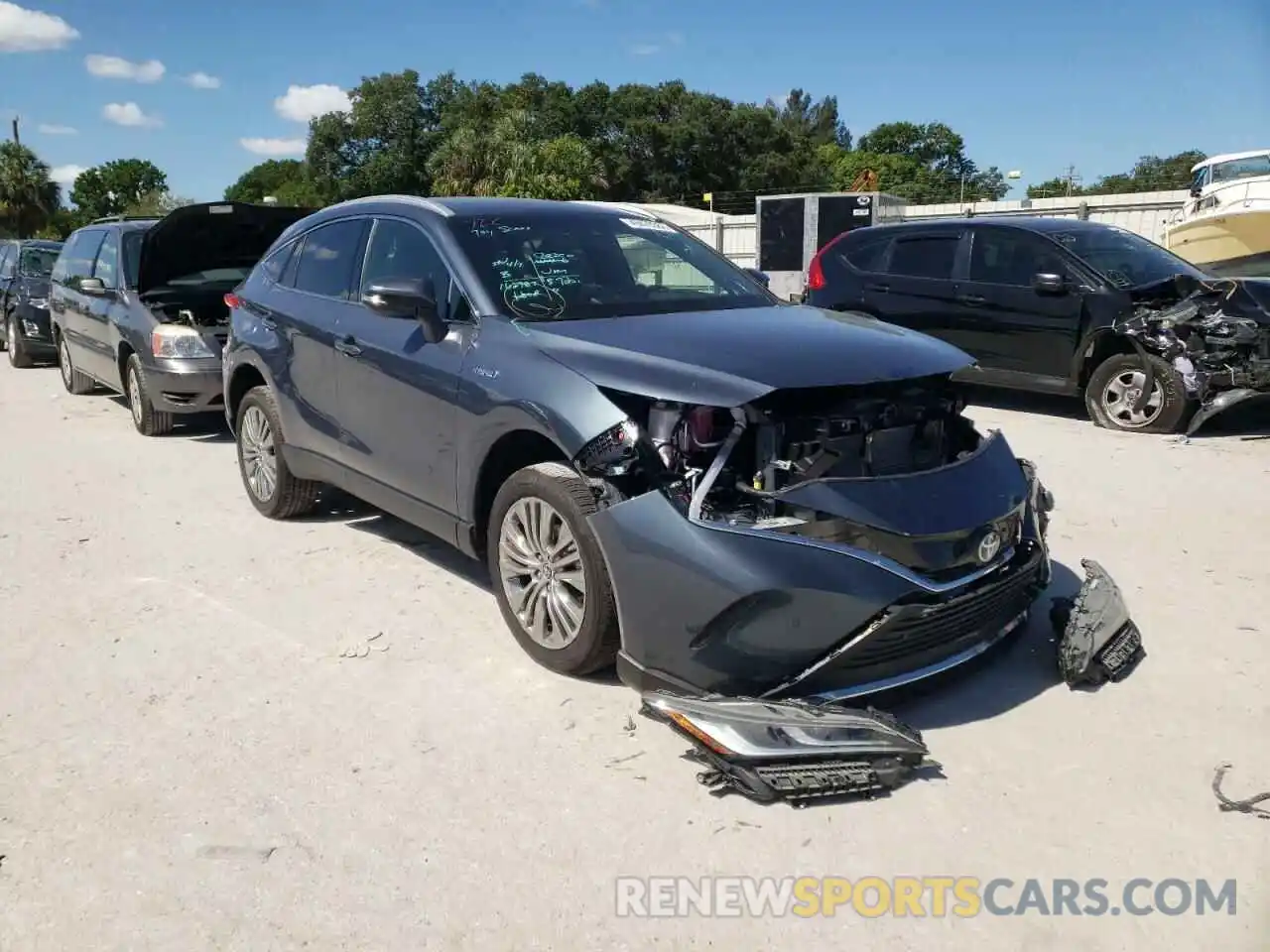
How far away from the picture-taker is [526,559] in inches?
155

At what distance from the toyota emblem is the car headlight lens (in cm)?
699

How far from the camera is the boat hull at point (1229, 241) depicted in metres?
13.0

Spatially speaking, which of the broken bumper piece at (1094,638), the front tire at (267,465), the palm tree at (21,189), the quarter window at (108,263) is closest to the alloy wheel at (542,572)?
the broken bumper piece at (1094,638)

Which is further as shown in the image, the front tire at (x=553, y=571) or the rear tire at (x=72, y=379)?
the rear tire at (x=72, y=379)

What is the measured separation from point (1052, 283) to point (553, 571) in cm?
631

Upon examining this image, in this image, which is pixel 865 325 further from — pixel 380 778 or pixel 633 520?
pixel 380 778

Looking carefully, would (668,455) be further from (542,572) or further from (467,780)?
(467,780)

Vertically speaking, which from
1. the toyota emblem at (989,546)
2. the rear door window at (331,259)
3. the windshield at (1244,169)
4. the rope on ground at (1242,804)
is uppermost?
the windshield at (1244,169)

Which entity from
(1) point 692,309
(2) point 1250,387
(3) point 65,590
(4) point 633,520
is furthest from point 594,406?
(2) point 1250,387

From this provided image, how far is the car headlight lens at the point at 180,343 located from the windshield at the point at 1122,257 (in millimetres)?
7407

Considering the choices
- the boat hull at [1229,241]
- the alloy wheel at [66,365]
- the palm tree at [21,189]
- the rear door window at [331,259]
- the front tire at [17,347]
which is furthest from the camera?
the palm tree at [21,189]

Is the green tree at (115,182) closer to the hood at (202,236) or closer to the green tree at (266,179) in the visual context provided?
the green tree at (266,179)

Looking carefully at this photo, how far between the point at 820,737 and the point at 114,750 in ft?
7.89

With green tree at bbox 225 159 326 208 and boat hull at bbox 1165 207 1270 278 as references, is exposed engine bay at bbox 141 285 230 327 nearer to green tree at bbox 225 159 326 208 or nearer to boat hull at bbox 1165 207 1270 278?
boat hull at bbox 1165 207 1270 278
